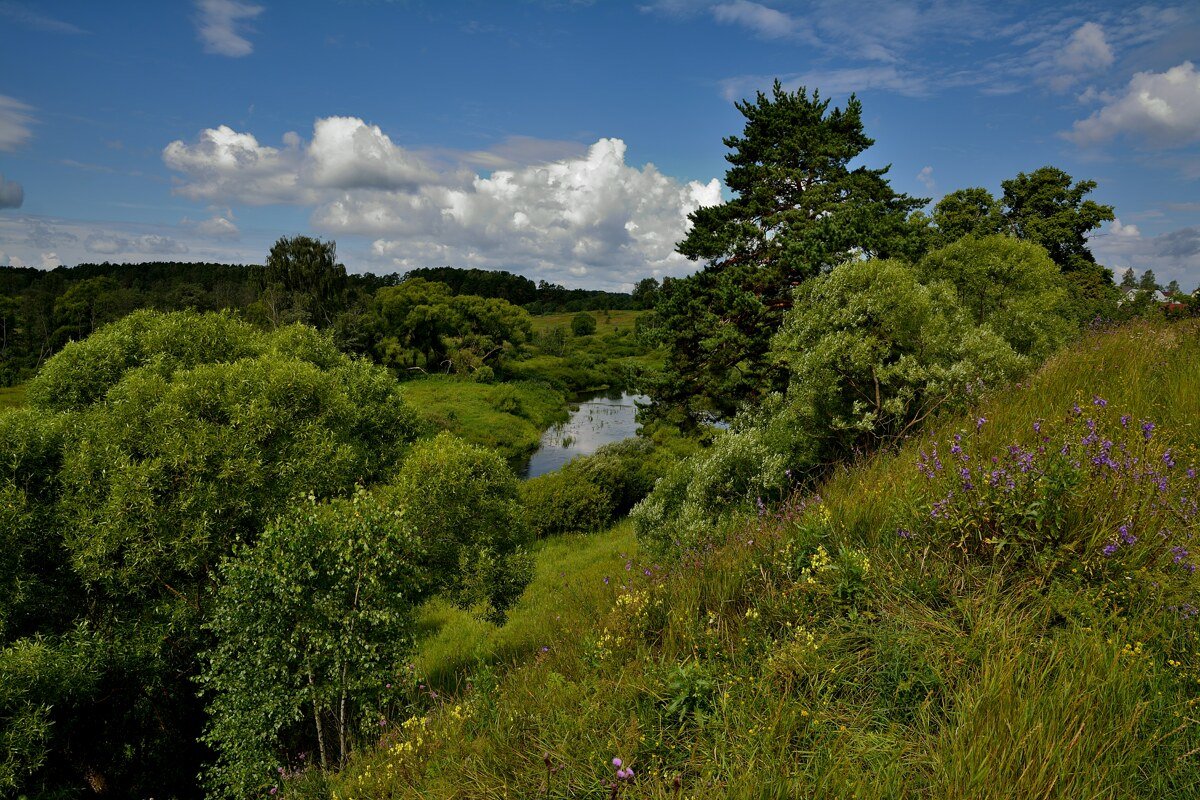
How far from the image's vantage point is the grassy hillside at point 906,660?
9.66ft

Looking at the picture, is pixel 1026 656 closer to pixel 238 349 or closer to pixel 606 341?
pixel 238 349

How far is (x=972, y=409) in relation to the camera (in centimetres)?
920

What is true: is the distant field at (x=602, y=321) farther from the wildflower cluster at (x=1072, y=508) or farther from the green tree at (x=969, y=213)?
the wildflower cluster at (x=1072, y=508)

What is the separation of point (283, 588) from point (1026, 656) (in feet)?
30.2

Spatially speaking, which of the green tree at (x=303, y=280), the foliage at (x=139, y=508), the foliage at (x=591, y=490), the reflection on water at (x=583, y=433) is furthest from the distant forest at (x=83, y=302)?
the foliage at (x=139, y=508)

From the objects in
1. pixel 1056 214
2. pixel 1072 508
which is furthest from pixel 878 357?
pixel 1056 214

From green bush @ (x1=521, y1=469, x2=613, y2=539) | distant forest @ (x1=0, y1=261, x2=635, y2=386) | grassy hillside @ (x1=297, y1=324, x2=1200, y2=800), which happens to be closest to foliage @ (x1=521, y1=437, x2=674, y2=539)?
green bush @ (x1=521, y1=469, x2=613, y2=539)

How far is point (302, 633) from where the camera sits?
29.8 feet

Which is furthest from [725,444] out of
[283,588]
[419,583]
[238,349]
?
[238,349]

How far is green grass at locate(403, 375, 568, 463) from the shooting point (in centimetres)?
4844

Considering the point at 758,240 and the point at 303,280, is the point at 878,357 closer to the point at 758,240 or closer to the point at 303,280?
the point at 758,240

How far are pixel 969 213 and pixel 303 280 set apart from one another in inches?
3188

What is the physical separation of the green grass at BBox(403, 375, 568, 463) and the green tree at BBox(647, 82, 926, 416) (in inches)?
850

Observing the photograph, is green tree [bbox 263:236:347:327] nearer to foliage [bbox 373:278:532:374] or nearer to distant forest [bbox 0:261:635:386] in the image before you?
distant forest [bbox 0:261:635:386]
